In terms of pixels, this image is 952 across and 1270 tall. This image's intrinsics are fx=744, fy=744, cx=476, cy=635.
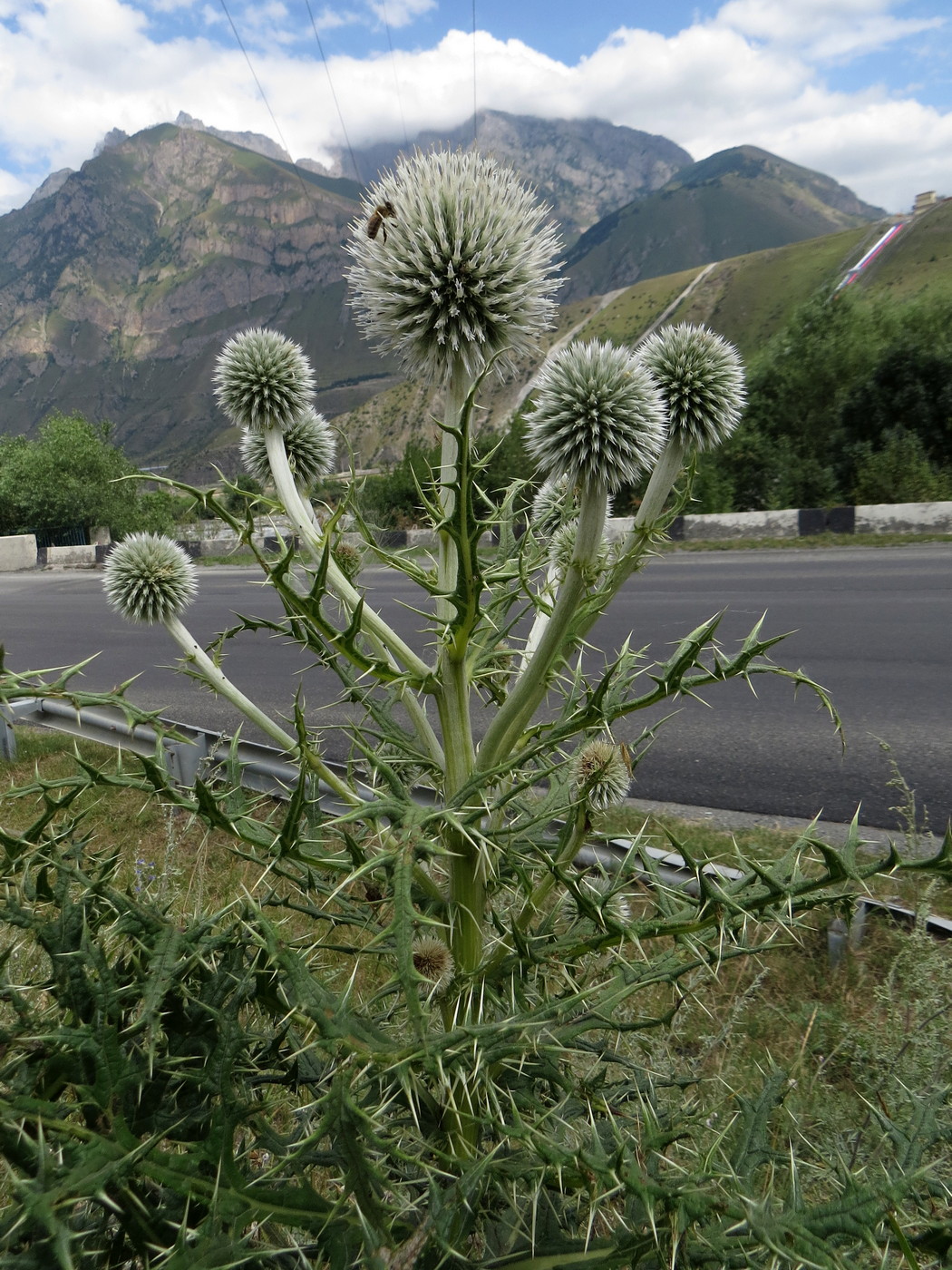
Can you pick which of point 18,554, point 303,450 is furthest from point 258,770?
point 18,554

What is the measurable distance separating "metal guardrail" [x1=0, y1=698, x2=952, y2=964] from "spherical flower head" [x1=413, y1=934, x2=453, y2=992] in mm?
290

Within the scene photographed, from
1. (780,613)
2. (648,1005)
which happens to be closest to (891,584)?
(780,613)

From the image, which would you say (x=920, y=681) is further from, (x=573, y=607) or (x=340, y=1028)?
(x=340, y=1028)

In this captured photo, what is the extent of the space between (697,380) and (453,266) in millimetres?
716

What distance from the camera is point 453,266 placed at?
1.55 meters

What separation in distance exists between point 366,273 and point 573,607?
92 cm

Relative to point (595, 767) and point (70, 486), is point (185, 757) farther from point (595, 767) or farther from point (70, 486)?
point (70, 486)

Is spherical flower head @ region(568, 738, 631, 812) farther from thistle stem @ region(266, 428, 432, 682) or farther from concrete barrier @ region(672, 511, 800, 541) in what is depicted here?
concrete barrier @ region(672, 511, 800, 541)

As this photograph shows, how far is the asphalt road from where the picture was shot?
4.68 meters

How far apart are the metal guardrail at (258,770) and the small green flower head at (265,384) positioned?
92 cm

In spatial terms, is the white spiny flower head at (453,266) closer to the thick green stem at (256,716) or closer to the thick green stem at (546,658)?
the thick green stem at (546,658)

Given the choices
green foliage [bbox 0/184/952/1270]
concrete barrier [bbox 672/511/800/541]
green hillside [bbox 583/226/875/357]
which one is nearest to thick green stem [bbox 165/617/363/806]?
green foliage [bbox 0/184/952/1270]

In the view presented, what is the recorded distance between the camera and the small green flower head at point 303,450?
2.26 m

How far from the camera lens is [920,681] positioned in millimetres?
6262
